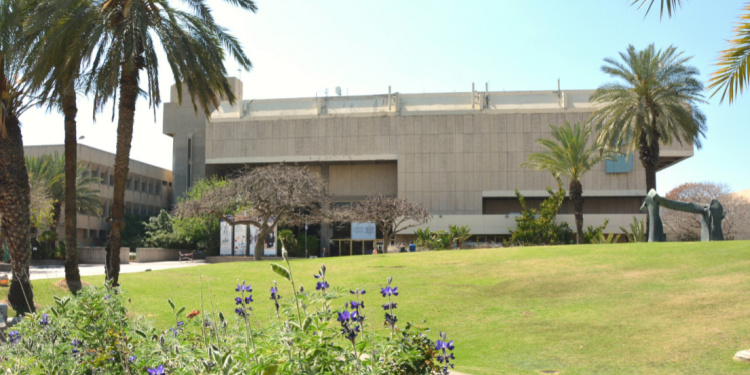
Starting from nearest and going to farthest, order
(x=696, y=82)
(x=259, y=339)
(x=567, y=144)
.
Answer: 1. (x=259, y=339)
2. (x=696, y=82)
3. (x=567, y=144)

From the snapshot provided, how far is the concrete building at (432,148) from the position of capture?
64.0 metres

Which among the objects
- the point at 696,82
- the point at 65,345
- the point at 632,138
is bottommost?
the point at 65,345

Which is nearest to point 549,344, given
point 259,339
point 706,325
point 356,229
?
point 706,325

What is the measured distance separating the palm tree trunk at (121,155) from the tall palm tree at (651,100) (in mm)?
27200

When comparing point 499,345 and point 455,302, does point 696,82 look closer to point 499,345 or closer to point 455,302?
point 455,302

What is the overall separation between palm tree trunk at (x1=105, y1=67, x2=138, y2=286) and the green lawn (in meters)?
1.71

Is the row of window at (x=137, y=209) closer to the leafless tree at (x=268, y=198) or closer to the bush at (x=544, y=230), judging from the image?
the leafless tree at (x=268, y=198)

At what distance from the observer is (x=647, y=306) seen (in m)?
15.9

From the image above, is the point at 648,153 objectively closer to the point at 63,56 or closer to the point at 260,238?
the point at 260,238

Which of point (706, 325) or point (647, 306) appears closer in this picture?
point (706, 325)

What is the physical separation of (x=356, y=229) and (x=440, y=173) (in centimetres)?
1055

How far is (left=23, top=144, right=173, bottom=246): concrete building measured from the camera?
6242cm

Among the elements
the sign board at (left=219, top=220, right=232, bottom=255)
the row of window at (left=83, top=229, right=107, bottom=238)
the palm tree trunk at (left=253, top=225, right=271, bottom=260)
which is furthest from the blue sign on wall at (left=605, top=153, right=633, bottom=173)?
the row of window at (left=83, top=229, right=107, bottom=238)

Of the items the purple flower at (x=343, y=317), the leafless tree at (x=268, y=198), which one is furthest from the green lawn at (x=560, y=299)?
the leafless tree at (x=268, y=198)
